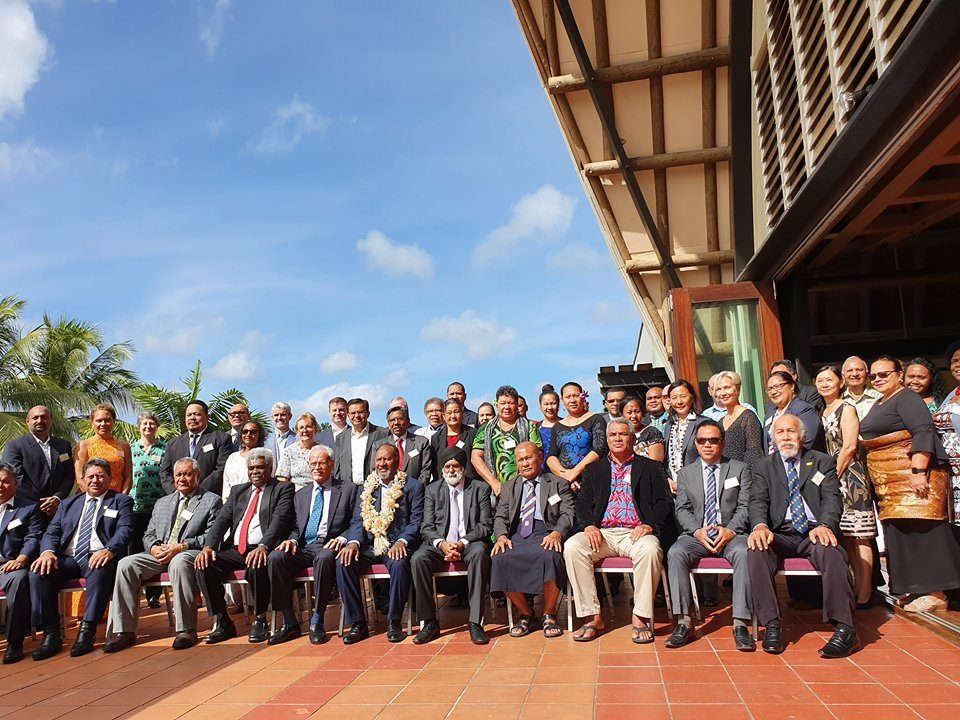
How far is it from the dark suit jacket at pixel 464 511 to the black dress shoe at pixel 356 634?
2.32ft

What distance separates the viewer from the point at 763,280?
7711 millimetres

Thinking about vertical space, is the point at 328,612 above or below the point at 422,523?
below

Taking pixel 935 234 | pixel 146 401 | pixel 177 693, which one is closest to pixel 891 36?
pixel 935 234

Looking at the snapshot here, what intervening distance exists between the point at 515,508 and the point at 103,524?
10.0 ft

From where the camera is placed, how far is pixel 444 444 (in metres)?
6.07

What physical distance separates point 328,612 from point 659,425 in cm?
313

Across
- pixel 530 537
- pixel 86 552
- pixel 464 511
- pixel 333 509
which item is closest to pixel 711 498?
pixel 530 537

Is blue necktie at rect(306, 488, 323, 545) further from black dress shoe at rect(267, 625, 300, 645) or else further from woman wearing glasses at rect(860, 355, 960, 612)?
woman wearing glasses at rect(860, 355, 960, 612)

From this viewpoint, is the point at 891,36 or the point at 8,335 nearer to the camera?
the point at 891,36

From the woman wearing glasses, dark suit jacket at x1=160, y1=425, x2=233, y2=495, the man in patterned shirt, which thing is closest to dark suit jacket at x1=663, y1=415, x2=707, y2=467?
the man in patterned shirt

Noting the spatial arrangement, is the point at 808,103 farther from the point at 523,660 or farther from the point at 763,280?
the point at 523,660

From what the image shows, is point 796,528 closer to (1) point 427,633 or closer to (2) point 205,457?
(1) point 427,633

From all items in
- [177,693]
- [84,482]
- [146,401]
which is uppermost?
[146,401]

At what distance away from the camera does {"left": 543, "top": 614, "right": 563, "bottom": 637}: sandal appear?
4668 mm
